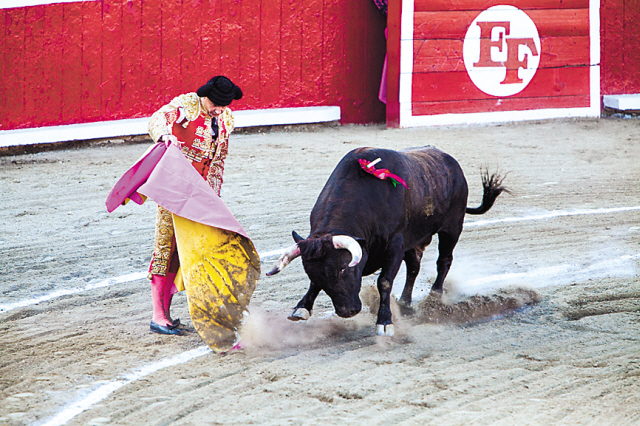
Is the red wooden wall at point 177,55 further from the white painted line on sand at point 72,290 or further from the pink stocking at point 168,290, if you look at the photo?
the pink stocking at point 168,290

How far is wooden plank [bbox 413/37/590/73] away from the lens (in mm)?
8398

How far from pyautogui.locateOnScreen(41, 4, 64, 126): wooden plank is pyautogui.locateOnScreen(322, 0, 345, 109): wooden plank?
2944 millimetres

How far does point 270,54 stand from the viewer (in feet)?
27.3

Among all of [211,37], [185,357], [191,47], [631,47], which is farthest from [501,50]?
[185,357]

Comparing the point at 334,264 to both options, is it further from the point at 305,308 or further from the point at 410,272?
the point at 410,272

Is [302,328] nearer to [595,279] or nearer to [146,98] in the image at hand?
[595,279]

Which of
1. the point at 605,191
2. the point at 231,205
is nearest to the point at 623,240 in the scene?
the point at 605,191

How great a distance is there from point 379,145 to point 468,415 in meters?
5.20

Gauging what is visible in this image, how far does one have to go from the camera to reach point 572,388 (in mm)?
2688

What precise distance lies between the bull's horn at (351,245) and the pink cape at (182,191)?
1.38 feet

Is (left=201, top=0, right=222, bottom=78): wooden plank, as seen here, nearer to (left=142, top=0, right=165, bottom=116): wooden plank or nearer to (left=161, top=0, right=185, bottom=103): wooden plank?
(left=161, top=0, right=185, bottom=103): wooden plank

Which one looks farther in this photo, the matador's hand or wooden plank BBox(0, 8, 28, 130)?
wooden plank BBox(0, 8, 28, 130)

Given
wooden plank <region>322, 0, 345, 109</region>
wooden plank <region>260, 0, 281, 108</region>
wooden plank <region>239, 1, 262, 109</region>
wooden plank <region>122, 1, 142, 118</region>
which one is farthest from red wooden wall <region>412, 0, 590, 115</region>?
wooden plank <region>122, 1, 142, 118</region>

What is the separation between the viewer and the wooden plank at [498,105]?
856cm
